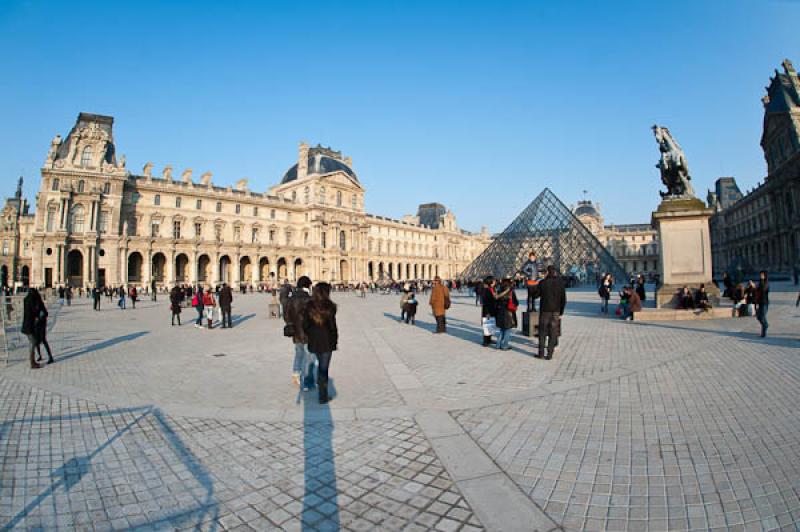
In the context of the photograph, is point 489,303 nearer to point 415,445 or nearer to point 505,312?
point 505,312

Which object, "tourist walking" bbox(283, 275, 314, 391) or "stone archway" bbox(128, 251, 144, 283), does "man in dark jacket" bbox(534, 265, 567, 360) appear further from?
"stone archway" bbox(128, 251, 144, 283)

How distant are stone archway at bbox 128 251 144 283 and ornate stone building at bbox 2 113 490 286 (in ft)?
0.37

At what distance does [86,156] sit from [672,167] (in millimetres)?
50521

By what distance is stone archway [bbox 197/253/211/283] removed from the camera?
49.1 m

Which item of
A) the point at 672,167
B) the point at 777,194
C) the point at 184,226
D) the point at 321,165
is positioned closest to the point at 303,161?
the point at 321,165

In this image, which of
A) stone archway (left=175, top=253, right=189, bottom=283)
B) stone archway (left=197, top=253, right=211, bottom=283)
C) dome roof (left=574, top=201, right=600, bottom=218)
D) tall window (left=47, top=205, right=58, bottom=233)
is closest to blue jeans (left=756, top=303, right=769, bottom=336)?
tall window (left=47, top=205, right=58, bottom=233)

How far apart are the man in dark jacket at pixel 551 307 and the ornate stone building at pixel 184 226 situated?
1781 inches

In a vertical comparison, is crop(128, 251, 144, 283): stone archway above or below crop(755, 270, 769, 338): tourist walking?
above

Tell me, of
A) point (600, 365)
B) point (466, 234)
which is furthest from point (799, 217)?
point (466, 234)

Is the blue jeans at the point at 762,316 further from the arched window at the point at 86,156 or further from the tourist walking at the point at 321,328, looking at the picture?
the arched window at the point at 86,156

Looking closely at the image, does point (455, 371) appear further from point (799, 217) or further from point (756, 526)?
point (799, 217)

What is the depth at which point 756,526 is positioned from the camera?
2.26 meters

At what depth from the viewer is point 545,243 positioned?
46688 millimetres

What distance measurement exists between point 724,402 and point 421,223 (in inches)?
3757
